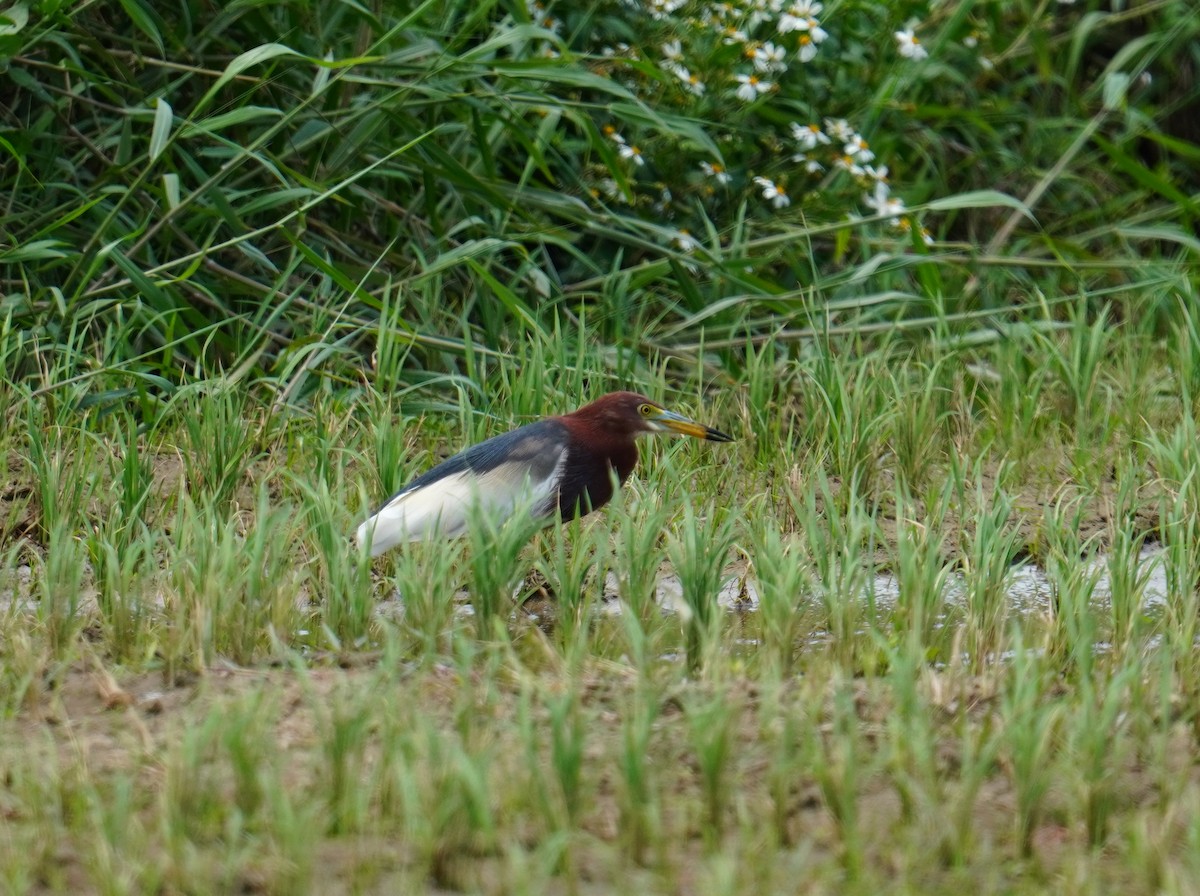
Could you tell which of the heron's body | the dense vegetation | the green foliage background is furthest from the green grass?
the green foliage background

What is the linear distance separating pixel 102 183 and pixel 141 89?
312mm

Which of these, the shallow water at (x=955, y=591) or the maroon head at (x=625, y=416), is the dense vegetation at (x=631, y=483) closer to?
the shallow water at (x=955, y=591)

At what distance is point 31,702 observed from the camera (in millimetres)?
2893

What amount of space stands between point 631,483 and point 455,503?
764 mm

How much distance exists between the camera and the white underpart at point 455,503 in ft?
11.8

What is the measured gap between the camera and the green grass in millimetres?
2318

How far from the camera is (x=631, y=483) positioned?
14.3 ft

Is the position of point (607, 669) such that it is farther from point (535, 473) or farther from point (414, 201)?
point (414, 201)

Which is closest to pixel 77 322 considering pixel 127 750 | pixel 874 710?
pixel 127 750

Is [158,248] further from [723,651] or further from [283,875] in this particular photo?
[283,875]

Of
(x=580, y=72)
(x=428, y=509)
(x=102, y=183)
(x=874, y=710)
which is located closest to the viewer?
(x=874, y=710)

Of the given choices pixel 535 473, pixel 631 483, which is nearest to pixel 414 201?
pixel 631 483

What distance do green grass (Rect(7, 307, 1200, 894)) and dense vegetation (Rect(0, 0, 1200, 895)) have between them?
12 mm

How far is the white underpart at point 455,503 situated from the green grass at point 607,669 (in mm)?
108
